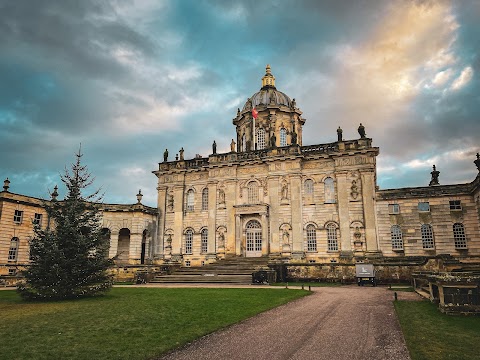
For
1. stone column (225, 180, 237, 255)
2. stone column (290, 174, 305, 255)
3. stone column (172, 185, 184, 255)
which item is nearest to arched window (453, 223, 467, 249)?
stone column (290, 174, 305, 255)

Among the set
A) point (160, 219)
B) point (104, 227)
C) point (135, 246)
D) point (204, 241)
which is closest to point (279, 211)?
point (204, 241)

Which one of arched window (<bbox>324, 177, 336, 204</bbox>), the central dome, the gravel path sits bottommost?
the gravel path

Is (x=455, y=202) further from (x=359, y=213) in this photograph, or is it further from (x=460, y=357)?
(x=460, y=357)

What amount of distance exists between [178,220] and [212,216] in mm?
4357

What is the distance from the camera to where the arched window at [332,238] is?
34.3m

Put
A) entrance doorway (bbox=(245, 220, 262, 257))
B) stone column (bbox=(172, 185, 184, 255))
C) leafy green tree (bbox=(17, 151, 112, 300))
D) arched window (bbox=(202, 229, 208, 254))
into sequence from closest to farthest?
leafy green tree (bbox=(17, 151, 112, 300))
entrance doorway (bbox=(245, 220, 262, 257))
arched window (bbox=(202, 229, 208, 254))
stone column (bbox=(172, 185, 184, 255))

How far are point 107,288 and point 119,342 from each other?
32.4 ft

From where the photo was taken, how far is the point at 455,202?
105 feet

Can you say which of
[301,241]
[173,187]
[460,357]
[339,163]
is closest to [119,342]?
[460,357]

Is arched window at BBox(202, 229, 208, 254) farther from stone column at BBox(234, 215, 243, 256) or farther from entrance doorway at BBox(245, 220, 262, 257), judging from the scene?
entrance doorway at BBox(245, 220, 262, 257)

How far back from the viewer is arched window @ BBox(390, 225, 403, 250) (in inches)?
1289

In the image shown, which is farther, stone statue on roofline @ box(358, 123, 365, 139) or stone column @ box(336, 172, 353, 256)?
stone statue on roofline @ box(358, 123, 365, 139)

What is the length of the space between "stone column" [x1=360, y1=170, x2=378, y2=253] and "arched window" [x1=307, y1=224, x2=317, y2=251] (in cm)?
485

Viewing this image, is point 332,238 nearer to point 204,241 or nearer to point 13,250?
point 204,241
